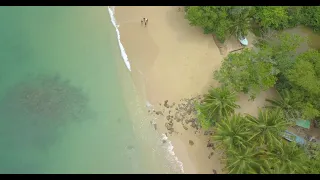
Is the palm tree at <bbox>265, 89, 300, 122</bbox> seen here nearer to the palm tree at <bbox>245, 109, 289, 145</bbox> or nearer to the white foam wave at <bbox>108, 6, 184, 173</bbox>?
the palm tree at <bbox>245, 109, 289, 145</bbox>

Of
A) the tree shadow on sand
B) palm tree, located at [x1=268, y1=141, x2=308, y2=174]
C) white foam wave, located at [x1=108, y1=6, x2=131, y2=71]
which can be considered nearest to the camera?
palm tree, located at [x1=268, y1=141, x2=308, y2=174]

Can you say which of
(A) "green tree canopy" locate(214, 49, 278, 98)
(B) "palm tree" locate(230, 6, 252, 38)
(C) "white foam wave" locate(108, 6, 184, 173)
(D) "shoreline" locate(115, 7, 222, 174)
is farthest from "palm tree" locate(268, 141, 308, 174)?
(B) "palm tree" locate(230, 6, 252, 38)

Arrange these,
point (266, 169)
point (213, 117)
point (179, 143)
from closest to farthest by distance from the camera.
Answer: point (266, 169) → point (213, 117) → point (179, 143)

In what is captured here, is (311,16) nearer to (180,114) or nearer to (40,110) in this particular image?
(180,114)

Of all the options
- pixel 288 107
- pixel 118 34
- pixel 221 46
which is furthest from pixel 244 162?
pixel 118 34

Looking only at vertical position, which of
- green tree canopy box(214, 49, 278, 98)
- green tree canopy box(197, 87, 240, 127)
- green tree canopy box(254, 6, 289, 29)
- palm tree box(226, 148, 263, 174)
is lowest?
palm tree box(226, 148, 263, 174)
